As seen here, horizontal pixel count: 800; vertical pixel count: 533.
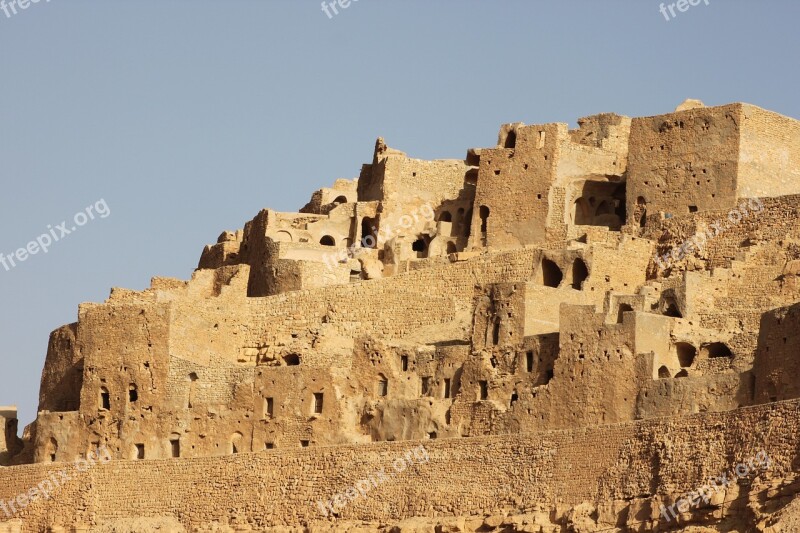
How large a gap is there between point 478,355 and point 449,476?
14.5ft

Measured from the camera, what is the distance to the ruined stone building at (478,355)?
49469 mm

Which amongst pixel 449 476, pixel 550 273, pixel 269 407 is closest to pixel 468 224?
pixel 550 273

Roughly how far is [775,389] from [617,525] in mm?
4655

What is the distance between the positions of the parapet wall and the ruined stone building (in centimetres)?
6

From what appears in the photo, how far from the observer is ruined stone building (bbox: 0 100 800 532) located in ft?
162

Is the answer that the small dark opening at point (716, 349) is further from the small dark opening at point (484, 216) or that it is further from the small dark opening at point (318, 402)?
the small dark opening at point (484, 216)

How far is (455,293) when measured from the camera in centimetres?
6181

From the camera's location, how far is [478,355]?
5512cm

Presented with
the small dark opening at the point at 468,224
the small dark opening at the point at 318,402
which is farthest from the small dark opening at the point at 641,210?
the small dark opening at the point at 318,402

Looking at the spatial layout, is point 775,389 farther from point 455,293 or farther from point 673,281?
point 455,293

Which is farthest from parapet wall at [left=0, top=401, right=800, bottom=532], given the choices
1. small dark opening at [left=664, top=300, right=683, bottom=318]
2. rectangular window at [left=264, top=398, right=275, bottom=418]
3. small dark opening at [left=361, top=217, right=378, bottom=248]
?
small dark opening at [left=361, top=217, right=378, bottom=248]

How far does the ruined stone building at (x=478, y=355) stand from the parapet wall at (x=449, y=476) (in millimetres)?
56

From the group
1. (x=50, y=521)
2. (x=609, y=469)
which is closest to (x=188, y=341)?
(x=50, y=521)

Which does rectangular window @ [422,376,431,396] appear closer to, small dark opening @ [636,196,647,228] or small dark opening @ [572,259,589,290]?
small dark opening @ [572,259,589,290]
